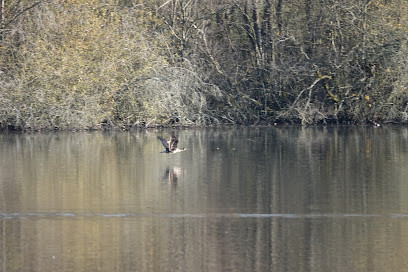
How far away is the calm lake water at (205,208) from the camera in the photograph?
8.78m

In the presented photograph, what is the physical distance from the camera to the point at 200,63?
32750 millimetres

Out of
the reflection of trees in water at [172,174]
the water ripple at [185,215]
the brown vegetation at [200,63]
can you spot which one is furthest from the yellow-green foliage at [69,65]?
the water ripple at [185,215]

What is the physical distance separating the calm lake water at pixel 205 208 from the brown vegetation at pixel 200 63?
6363 millimetres

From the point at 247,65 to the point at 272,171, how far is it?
17376mm

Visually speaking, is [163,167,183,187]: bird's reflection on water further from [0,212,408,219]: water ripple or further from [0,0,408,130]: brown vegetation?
[0,0,408,130]: brown vegetation

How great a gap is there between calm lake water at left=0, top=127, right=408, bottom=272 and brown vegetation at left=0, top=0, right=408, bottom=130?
20.9ft

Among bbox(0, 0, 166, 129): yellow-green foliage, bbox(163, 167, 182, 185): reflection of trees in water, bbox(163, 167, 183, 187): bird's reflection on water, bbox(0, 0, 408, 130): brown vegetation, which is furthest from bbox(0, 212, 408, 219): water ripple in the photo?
bbox(0, 0, 166, 129): yellow-green foliage

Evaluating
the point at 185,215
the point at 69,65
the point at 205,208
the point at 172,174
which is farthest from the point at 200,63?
the point at 185,215

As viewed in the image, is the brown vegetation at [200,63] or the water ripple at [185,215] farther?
the brown vegetation at [200,63]

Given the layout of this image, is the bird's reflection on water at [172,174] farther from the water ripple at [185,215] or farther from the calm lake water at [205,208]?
the water ripple at [185,215]

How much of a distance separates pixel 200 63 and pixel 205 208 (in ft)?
70.0

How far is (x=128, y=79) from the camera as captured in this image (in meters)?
29.2

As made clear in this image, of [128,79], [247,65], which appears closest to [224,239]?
[128,79]

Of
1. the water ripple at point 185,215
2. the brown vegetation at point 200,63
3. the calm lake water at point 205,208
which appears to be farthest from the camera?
the brown vegetation at point 200,63
